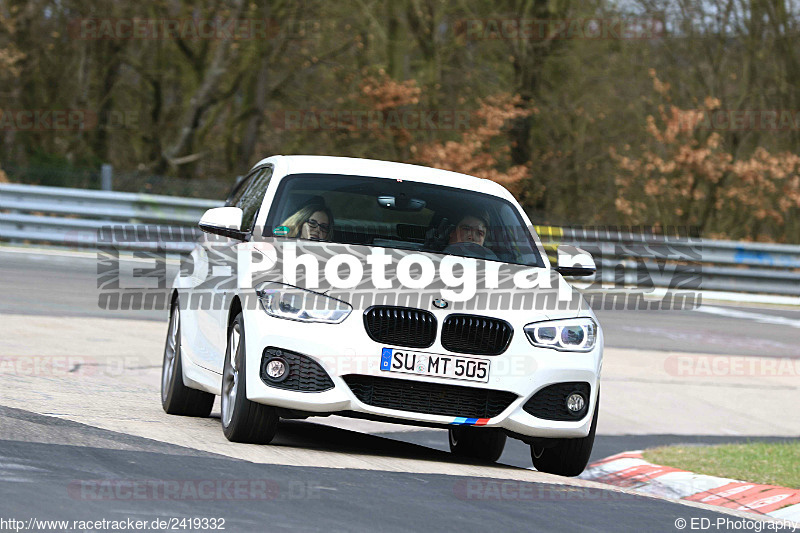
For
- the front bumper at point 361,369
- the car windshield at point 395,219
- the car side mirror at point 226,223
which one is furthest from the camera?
the car windshield at point 395,219

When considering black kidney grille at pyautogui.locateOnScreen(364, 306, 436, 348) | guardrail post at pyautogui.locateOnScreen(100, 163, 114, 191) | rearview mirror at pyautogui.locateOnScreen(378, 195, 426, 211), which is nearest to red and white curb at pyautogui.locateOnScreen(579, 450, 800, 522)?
black kidney grille at pyautogui.locateOnScreen(364, 306, 436, 348)

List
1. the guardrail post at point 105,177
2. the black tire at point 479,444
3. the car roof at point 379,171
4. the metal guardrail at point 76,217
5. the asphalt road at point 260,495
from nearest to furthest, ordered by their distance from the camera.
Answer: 1. the asphalt road at point 260,495
2. the car roof at point 379,171
3. the black tire at point 479,444
4. the metal guardrail at point 76,217
5. the guardrail post at point 105,177

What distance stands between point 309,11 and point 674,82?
9.91 metres

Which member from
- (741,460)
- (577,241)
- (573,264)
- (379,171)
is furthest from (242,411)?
(577,241)

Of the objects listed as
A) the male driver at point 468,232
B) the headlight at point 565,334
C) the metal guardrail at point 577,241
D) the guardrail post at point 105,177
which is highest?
the male driver at point 468,232

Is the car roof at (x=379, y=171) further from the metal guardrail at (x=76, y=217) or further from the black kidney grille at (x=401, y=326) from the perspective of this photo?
the metal guardrail at (x=76, y=217)

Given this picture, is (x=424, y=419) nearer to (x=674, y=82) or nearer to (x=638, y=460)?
(x=638, y=460)

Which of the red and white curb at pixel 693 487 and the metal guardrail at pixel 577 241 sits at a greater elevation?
the red and white curb at pixel 693 487

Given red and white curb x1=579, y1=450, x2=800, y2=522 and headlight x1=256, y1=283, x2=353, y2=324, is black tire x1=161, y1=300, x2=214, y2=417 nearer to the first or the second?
headlight x1=256, y1=283, x2=353, y2=324

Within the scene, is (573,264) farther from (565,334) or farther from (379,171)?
(379,171)

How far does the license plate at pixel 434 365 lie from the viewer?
6.90 meters

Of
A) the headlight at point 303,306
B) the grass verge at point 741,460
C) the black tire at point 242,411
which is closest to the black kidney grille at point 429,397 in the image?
the headlight at point 303,306

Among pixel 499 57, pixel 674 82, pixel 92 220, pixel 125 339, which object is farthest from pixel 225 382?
pixel 674 82

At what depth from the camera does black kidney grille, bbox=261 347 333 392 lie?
6914 millimetres
